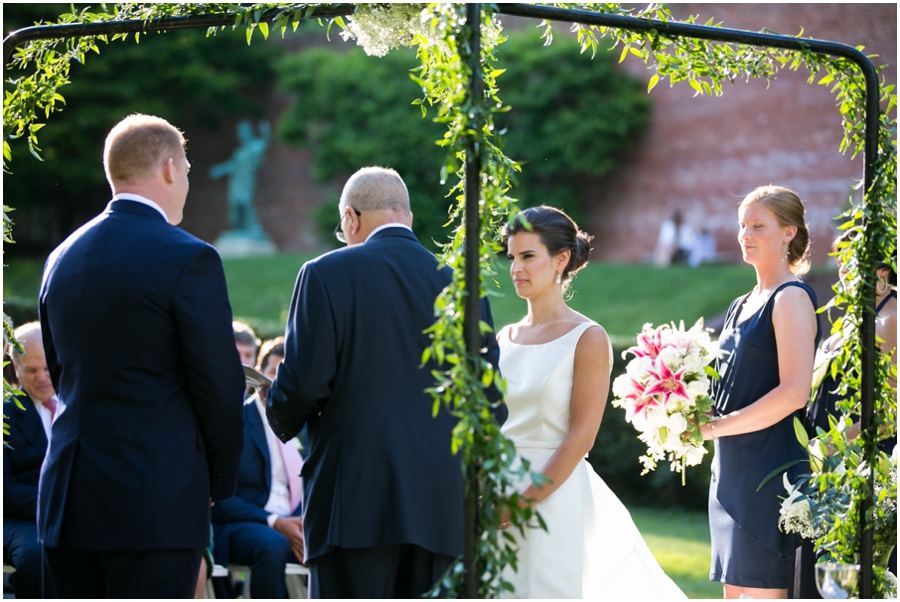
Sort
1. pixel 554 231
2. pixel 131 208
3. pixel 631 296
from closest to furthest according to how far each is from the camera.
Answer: pixel 131 208
pixel 554 231
pixel 631 296

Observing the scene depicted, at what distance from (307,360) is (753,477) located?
6.59ft

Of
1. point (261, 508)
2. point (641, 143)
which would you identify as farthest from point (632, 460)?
point (641, 143)

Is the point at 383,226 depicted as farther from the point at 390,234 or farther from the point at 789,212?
the point at 789,212

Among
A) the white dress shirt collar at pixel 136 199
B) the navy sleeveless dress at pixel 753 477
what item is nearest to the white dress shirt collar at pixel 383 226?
the white dress shirt collar at pixel 136 199

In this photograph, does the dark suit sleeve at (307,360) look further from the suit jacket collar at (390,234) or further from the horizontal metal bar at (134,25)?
the horizontal metal bar at (134,25)

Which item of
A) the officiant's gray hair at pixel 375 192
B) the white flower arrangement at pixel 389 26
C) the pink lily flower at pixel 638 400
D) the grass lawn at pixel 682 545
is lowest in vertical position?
the grass lawn at pixel 682 545

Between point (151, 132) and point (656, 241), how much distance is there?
20576 millimetres

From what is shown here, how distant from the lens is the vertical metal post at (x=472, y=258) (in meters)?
2.68

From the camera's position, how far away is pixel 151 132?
3.04 metres

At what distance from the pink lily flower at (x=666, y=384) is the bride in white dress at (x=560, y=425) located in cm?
29

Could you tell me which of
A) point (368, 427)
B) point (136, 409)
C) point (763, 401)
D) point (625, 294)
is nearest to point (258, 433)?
point (368, 427)

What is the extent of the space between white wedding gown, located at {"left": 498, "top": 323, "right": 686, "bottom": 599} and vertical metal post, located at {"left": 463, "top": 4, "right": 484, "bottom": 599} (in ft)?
2.99

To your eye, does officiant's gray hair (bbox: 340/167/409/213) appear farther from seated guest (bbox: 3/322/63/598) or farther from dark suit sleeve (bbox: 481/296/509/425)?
seated guest (bbox: 3/322/63/598)

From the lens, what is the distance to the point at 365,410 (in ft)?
10.3
